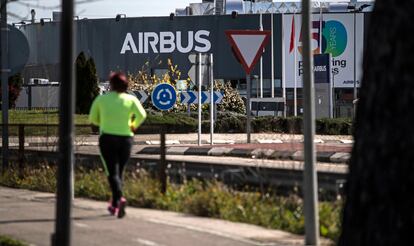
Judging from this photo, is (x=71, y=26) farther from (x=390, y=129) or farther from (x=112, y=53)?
(x=112, y=53)

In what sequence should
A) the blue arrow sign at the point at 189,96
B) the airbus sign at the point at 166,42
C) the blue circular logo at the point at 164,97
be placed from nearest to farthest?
the blue circular logo at the point at 164,97, the blue arrow sign at the point at 189,96, the airbus sign at the point at 166,42

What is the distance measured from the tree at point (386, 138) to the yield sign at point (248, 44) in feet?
58.0

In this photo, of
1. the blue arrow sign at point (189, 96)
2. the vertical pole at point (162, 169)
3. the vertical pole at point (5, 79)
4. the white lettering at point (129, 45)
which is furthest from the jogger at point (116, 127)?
the white lettering at point (129, 45)

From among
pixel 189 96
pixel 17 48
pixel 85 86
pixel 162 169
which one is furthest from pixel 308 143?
pixel 85 86

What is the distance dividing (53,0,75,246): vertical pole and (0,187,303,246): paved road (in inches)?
78.7

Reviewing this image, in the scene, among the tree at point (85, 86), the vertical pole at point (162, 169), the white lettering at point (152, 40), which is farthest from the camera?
the white lettering at point (152, 40)

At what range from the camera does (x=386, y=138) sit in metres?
3.90

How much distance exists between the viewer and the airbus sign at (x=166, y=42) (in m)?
75.4

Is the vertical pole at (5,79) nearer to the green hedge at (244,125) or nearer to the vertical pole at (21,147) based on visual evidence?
the vertical pole at (21,147)

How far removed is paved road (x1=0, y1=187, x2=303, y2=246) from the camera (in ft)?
28.5

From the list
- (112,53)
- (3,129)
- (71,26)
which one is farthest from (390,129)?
(112,53)

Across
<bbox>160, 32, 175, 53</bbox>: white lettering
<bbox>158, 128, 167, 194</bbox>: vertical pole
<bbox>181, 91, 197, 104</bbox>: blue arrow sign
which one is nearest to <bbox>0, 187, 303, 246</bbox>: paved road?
<bbox>158, 128, 167, 194</bbox>: vertical pole

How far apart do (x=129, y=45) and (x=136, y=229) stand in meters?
67.8

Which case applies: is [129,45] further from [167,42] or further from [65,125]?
[65,125]
